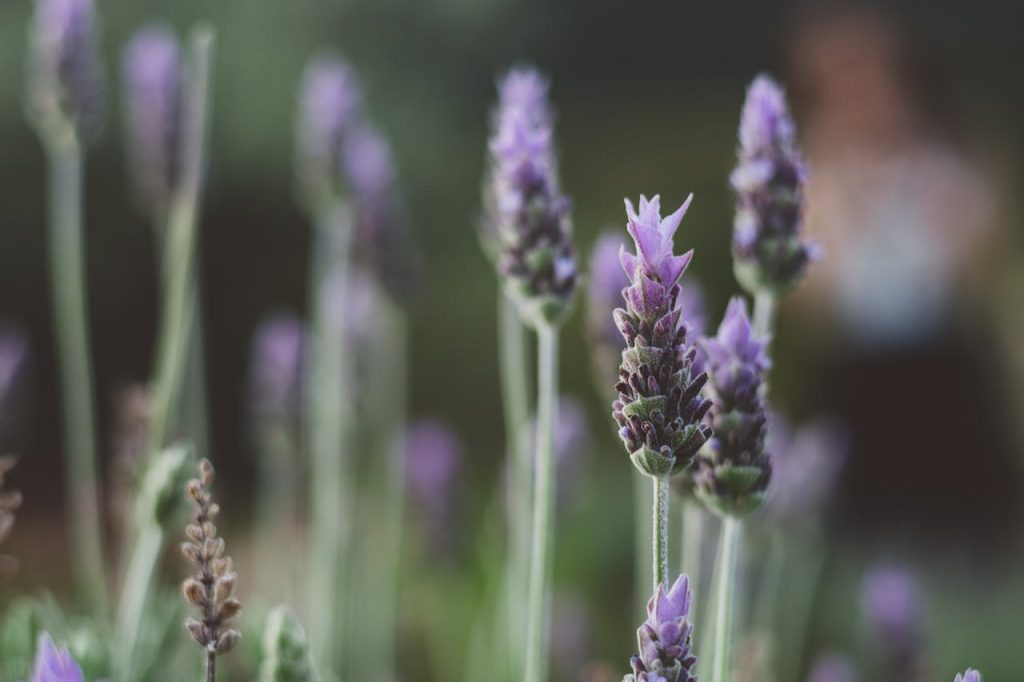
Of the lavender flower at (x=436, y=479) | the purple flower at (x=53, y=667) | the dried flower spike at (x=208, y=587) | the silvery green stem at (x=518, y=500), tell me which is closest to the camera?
the purple flower at (x=53, y=667)

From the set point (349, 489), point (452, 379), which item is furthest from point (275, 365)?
point (452, 379)

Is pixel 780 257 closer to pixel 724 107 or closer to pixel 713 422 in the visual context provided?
pixel 713 422

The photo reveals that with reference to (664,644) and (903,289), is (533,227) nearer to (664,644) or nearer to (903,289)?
(664,644)

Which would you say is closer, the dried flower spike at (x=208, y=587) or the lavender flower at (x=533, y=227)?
the dried flower spike at (x=208, y=587)

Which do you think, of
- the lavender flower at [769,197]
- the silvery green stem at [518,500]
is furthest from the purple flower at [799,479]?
the lavender flower at [769,197]

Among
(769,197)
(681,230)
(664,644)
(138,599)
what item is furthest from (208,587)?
(681,230)

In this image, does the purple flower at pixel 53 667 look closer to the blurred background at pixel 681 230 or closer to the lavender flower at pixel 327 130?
the lavender flower at pixel 327 130

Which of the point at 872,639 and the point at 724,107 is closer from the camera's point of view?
the point at 872,639
